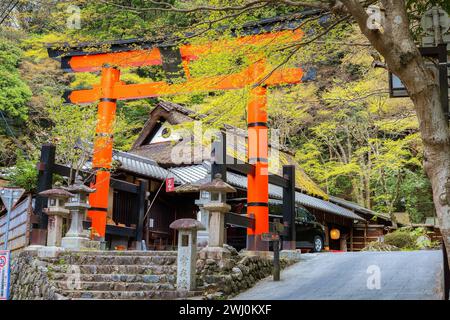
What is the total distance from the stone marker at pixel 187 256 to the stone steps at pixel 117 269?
0.75 m

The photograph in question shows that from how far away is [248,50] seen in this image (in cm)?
846

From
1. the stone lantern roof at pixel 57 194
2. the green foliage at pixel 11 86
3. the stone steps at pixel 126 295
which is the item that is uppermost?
the green foliage at pixel 11 86

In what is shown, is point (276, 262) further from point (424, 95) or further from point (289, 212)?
point (424, 95)

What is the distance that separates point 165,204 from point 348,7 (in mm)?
13552

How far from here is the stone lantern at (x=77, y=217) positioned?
1162 centimetres

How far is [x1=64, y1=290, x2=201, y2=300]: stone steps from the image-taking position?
28.6ft

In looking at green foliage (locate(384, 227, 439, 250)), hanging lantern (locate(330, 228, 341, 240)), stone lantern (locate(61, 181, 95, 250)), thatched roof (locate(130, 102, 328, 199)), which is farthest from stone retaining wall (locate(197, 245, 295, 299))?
hanging lantern (locate(330, 228, 341, 240))

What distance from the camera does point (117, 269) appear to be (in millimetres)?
9961

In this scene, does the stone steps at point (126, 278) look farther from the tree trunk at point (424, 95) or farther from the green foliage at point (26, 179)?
the green foliage at point (26, 179)

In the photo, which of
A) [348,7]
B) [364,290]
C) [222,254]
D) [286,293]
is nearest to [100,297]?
[222,254]

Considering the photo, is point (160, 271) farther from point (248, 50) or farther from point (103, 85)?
point (103, 85)

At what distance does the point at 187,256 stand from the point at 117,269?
73.1 inches

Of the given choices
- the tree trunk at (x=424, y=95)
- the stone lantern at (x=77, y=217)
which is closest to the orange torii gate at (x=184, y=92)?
the stone lantern at (x=77, y=217)

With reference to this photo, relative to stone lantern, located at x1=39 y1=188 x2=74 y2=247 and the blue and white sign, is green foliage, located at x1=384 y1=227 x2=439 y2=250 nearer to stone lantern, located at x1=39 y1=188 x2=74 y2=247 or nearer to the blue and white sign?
stone lantern, located at x1=39 y1=188 x2=74 y2=247
